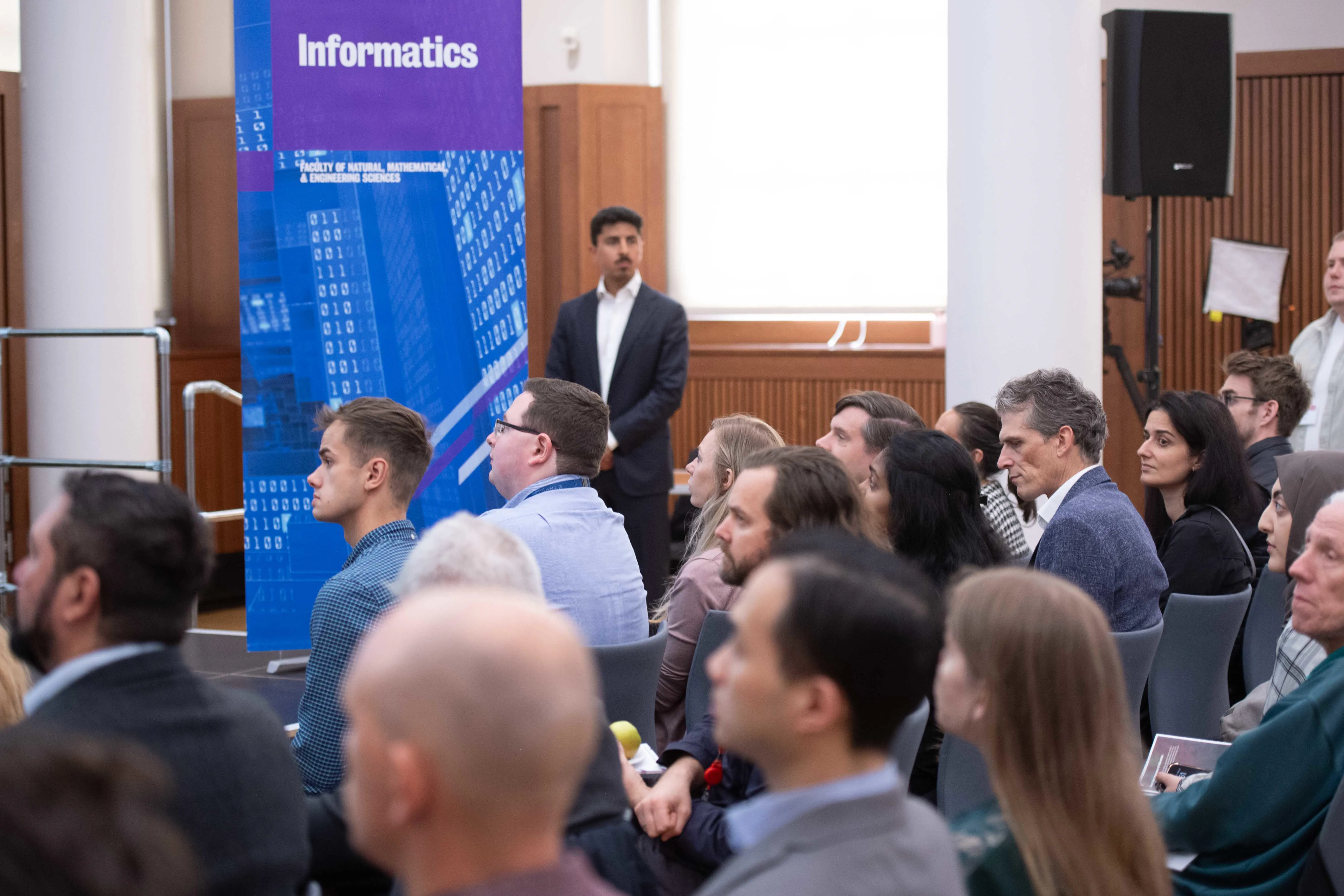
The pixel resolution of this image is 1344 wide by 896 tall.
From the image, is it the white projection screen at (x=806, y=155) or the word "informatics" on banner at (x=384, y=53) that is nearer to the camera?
the word "informatics" on banner at (x=384, y=53)

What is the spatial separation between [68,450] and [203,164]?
235 cm

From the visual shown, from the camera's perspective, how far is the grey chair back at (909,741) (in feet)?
6.89

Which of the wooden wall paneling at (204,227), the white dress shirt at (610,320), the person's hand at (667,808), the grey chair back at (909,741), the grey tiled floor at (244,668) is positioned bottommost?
the grey tiled floor at (244,668)

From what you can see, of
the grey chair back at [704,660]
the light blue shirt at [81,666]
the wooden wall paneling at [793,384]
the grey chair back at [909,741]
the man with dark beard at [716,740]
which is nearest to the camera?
the light blue shirt at [81,666]

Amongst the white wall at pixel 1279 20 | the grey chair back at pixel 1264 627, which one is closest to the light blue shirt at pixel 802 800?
the grey chair back at pixel 1264 627

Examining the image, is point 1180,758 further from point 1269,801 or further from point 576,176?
point 576,176

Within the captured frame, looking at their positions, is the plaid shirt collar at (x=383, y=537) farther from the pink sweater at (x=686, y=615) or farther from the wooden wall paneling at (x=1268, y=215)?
the wooden wall paneling at (x=1268, y=215)

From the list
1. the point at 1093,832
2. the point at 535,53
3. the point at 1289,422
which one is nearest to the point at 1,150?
the point at 535,53

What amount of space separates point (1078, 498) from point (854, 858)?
2.08 metres

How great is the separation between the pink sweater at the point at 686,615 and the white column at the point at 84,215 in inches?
143

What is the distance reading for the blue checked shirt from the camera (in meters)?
2.27

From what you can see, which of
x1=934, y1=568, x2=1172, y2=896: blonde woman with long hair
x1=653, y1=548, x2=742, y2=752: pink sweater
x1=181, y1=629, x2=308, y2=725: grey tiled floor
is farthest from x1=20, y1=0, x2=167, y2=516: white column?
x1=934, y1=568, x2=1172, y2=896: blonde woman with long hair

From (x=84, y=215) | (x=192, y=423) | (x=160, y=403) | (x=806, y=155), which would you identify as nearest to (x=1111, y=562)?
(x=160, y=403)

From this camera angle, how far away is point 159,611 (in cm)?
161
